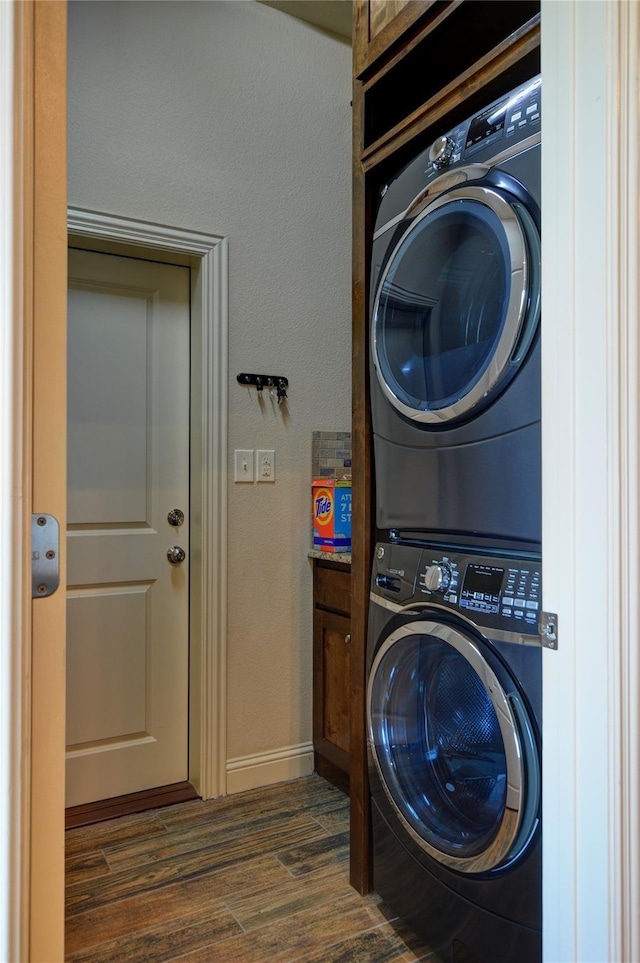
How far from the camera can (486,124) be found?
127cm

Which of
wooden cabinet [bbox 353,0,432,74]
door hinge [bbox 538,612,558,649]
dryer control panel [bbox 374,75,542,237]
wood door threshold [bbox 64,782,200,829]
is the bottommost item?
wood door threshold [bbox 64,782,200,829]

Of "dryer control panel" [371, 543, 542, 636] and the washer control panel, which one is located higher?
the washer control panel

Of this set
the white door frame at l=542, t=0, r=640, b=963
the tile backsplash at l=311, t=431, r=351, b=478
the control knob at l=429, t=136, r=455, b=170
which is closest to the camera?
the white door frame at l=542, t=0, r=640, b=963

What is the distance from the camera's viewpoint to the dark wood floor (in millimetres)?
1522

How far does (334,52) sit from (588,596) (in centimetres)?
264

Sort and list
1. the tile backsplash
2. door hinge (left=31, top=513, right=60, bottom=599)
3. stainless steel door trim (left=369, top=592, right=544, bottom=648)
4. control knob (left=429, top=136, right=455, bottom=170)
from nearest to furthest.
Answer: door hinge (left=31, top=513, right=60, bottom=599)
stainless steel door trim (left=369, top=592, right=544, bottom=648)
control knob (left=429, top=136, right=455, bottom=170)
the tile backsplash

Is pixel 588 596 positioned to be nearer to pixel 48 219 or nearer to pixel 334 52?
pixel 48 219

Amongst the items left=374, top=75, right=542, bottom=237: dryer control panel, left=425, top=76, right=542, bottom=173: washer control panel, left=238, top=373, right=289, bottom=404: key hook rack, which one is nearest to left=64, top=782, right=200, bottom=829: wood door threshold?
left=238, top=373, right=289, bottom=404: key hook rack

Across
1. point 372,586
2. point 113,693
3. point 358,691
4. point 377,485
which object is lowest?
point 113,693

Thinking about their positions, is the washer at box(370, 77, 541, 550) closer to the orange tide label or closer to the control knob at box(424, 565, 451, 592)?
the control knob at box(424, 565, 451, 592)

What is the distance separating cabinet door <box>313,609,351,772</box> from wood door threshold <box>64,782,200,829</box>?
0.53m

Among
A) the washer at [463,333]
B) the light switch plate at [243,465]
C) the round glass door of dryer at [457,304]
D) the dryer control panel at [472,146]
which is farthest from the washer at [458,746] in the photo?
the light switch plate at [243,465]

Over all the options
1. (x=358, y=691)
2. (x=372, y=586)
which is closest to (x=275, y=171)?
(x=372, y=586)

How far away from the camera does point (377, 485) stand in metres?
1.63
